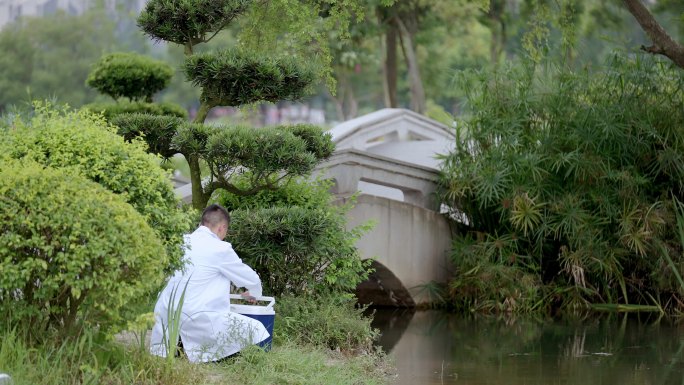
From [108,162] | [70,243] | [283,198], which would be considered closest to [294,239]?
[283,198]

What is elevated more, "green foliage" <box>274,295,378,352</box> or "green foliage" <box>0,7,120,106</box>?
"green foliage" <box>0,7,120,106</box>

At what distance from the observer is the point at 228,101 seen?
10328mm

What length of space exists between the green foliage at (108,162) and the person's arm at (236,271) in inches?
31.5

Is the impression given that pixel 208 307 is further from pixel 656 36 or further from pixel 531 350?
pixel 656 36

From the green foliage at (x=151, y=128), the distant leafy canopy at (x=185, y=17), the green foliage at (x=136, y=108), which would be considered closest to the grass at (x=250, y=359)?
the green foliage at (x=151, y=128)

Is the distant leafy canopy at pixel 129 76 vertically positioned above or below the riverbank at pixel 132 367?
above

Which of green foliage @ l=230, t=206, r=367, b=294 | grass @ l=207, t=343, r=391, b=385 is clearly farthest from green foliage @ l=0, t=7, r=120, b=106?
grass @ l=207, t=343, r=391, b=385

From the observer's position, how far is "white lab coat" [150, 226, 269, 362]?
784 centimetres

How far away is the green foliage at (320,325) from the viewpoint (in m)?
9.30

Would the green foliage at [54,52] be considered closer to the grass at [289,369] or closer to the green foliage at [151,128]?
the green foliage at [151,128]

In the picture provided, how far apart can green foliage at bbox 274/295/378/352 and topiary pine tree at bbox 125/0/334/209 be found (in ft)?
3.91

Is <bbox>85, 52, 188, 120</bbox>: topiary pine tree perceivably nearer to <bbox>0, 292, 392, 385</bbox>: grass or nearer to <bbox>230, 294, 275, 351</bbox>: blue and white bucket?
<bbox>0, 292, 392, 385</bbox>: grass

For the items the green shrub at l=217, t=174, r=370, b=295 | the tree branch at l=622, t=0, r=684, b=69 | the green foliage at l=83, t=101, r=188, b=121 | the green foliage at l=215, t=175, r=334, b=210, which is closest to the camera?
the green shrub at l=217, t=174, r=370, b=295

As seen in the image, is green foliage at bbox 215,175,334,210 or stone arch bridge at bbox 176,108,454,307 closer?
green foliage at bbox 215,175,334,210
